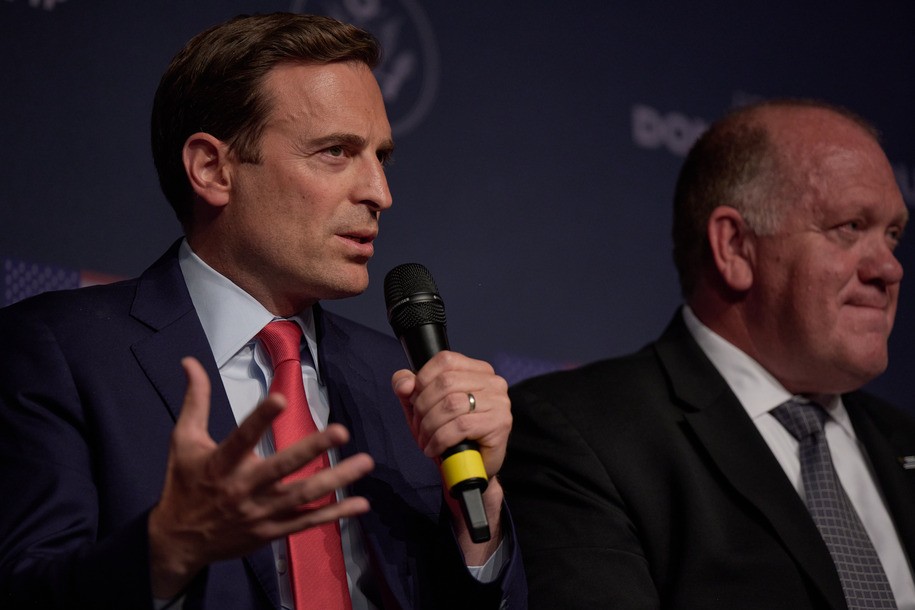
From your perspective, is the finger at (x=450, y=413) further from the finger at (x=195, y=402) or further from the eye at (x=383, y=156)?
the eye at (x=383, y=156)

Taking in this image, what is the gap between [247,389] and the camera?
182cm

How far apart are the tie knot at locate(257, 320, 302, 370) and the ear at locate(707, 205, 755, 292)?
1.07 m

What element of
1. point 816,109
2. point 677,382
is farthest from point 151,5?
point 816,109

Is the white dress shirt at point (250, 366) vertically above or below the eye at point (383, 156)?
below

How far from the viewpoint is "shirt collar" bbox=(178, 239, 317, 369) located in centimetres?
184

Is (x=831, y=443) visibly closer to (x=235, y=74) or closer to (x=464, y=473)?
(x=464, y=473)

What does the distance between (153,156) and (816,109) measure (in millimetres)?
1556

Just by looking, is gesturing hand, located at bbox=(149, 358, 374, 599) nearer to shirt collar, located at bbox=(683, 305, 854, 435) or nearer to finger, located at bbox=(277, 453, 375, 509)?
finger, located at bbox=(277, 453, 375, 509)

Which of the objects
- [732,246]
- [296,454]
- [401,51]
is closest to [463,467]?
[296,454]

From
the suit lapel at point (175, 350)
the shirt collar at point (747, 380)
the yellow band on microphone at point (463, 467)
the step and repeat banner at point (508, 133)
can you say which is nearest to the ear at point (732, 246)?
the shirt collar at point (747, 380)

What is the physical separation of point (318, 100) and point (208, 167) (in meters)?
0.25

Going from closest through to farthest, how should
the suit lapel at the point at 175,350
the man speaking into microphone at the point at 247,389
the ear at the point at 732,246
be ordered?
the man speaking into microphone at the point at 247,389 < the suit lapel at the point at 175,350 < the ear at the point at 732,246

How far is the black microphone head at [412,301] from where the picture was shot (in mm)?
1675

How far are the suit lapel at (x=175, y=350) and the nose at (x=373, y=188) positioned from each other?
36 centimetres
